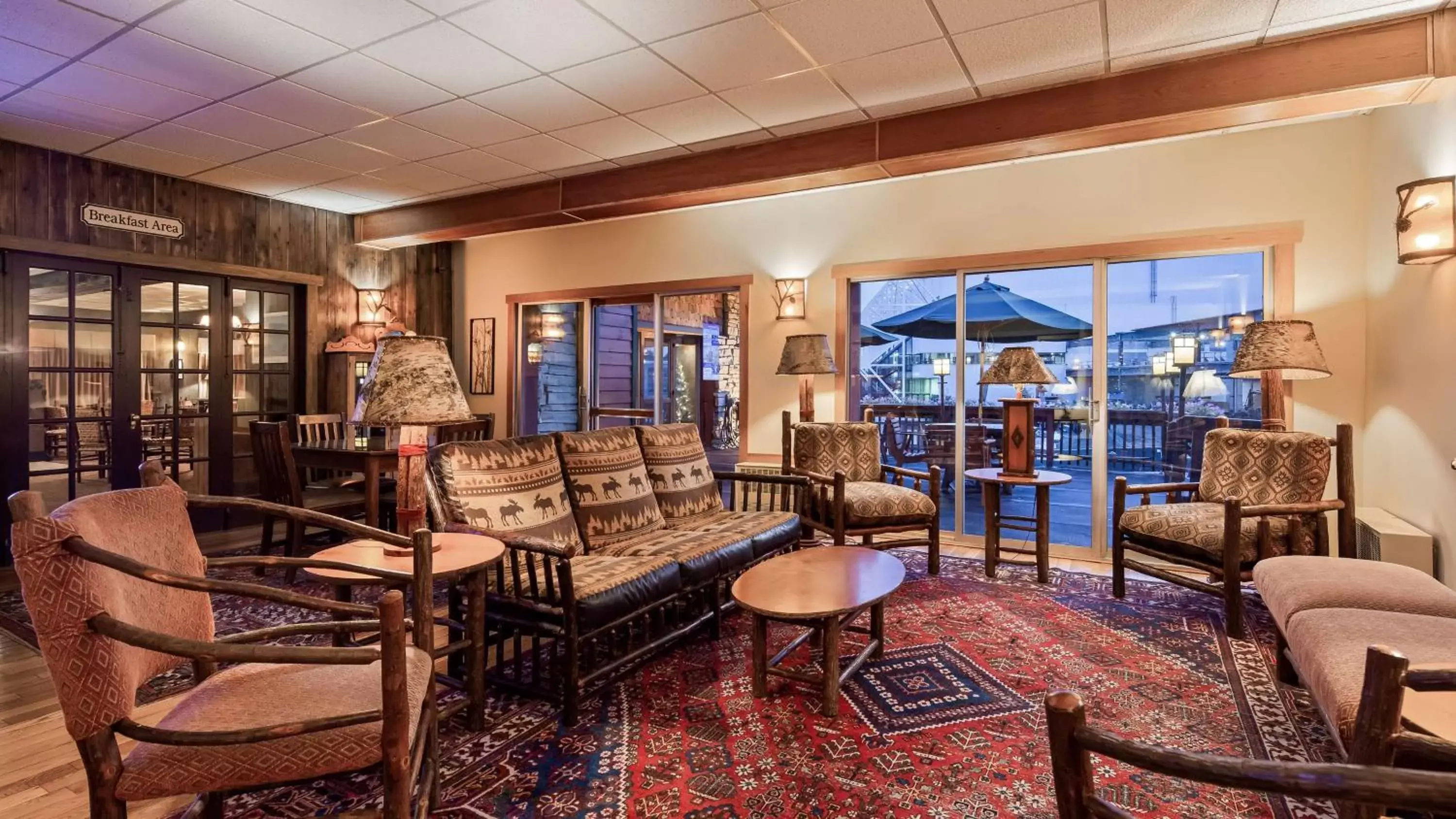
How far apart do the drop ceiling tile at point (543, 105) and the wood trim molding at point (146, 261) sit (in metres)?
2.99

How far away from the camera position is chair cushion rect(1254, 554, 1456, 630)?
223 centimetres

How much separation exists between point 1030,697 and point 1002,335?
122 inches

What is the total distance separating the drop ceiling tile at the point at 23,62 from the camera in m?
3.24

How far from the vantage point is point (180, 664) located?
5.49 feet

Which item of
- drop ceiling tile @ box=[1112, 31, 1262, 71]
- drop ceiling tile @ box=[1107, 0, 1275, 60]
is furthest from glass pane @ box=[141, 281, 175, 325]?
drop ceiling tile @ box=[1112, 31, 1262, 71]

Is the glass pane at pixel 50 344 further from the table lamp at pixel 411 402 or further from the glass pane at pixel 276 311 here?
the table lamp at pixel 411 402

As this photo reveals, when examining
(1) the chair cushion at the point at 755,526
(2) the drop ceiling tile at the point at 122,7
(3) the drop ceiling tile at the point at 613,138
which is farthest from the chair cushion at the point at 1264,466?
(2) the drop ceiling tile at the point at 122,7

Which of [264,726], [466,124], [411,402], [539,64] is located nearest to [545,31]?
[539,64]

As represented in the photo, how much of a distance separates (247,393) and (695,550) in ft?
15.2

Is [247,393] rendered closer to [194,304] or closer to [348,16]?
[194,304]

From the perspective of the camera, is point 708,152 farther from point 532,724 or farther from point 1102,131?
point 532,724

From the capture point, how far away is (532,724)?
2400mm

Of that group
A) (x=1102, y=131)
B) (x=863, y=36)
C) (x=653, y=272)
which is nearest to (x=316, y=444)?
(x=653, y=272)

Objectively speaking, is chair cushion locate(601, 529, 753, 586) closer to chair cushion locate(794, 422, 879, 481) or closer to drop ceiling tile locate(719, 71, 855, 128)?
chair cushion locate(794, 422, 879, 481)
